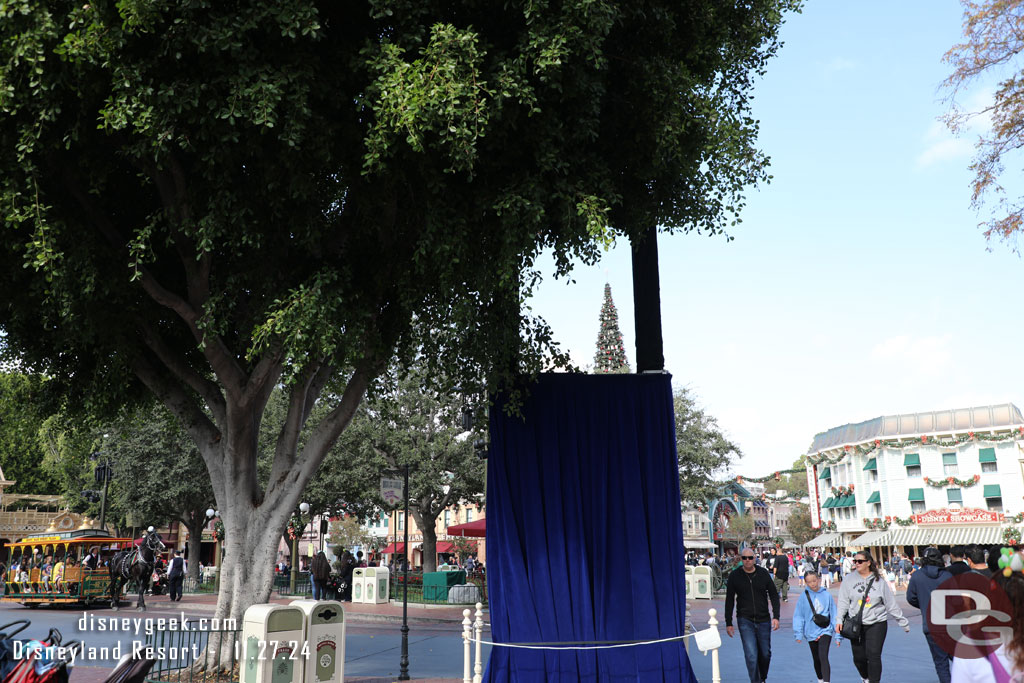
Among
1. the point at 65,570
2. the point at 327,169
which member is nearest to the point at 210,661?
the point at 327,169

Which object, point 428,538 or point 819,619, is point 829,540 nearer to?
point 428,538

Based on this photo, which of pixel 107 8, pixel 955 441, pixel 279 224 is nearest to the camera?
pixel 107 8

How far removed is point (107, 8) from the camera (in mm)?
7652

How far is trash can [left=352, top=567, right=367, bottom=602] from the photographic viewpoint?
25.3 metres

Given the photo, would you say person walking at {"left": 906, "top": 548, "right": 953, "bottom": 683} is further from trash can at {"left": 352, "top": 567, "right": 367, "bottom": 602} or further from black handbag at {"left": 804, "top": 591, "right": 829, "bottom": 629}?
trash can at {"left": 352, "top": 567, "right": 367, "bottom": 602}

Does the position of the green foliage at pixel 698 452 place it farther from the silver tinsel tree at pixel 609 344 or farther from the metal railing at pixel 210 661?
the metal railing at pixel 210 661

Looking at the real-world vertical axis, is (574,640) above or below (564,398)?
below

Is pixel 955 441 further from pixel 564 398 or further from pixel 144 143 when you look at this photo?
pixel 144 143

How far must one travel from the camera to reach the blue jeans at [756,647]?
364 inches

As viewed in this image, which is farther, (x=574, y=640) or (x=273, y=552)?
(x=273, y=552)

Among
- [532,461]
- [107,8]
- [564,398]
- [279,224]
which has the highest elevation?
[107,8]

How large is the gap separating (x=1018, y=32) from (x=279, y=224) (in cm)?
1231

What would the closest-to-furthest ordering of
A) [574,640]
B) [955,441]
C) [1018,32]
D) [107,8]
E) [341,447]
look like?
[107,8]
[574,640]
[1018,32]
[341,447]
[955,441]

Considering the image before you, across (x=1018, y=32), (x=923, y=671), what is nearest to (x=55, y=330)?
(x=923, y=671)
